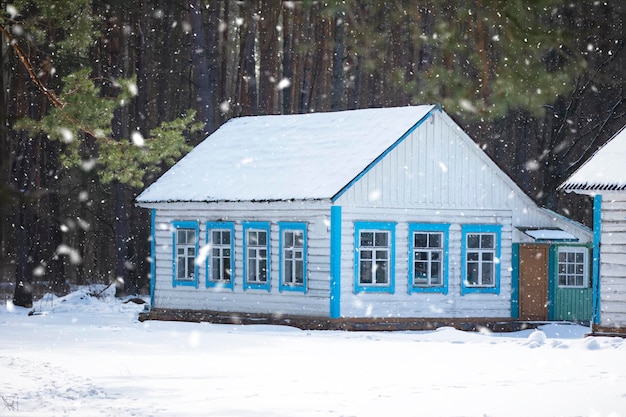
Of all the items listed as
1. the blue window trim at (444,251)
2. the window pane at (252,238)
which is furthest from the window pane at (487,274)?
the window pane at (252,238)

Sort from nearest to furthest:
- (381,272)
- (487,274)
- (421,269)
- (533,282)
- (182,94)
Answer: (381,272)
(421,269)
(487,274)
(533,282)
(182,94)

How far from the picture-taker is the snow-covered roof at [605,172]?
2584cm

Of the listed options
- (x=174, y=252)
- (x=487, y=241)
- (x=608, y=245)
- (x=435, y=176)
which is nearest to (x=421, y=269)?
(x=487, y=241)

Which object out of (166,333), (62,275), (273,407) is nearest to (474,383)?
(273,407)

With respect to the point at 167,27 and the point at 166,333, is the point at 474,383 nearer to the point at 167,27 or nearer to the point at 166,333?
the point at 166,333

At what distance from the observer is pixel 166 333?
2834cm

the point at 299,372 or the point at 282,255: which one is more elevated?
the point at 282,255

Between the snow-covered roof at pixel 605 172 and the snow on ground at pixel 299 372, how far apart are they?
3142 mm

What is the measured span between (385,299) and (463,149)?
4.28m

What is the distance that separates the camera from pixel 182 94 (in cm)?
5562

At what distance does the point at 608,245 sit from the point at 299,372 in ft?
31.8

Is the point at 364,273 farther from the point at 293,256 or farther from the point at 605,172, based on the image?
the point at 605,172

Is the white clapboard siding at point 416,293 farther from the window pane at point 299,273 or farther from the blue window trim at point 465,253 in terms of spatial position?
the window pane at point 299,273

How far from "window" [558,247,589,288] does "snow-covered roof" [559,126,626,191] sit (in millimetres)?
5244
